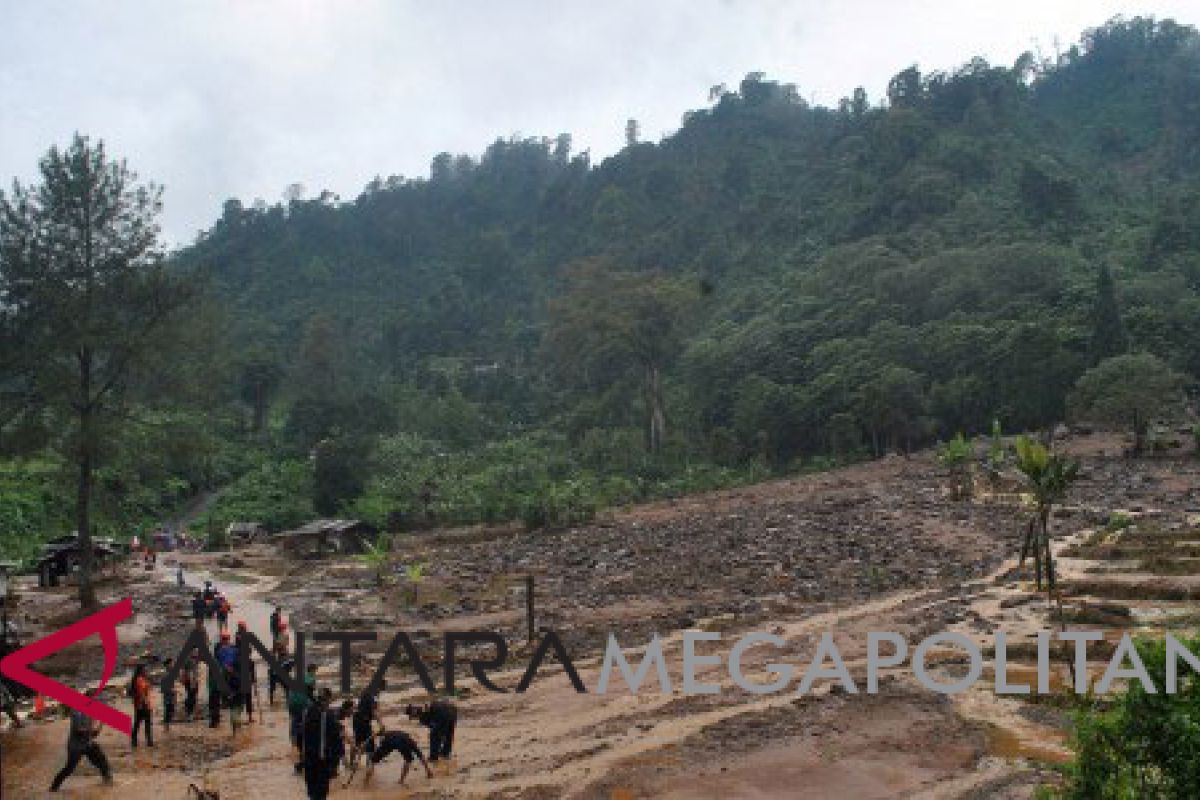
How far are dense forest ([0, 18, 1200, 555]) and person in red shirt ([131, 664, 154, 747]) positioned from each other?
1350 centimetres

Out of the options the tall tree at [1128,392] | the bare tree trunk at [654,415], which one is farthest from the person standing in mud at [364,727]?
the bare tree trunk at [654,415]

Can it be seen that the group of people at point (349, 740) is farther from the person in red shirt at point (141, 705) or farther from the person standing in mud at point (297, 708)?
the person in red shirt at point (141, 705)

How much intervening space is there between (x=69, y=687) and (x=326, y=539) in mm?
25364

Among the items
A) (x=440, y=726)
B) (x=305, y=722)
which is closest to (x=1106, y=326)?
(x=440, y=726)

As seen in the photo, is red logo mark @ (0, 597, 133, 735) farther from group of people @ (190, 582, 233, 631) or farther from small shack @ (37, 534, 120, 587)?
small shack @ (37, 534, 120, 587)

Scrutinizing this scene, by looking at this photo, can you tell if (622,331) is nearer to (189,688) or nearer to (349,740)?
(189,688)

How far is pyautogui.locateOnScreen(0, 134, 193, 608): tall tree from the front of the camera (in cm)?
2648

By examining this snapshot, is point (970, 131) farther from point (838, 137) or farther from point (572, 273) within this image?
point (572, 273)

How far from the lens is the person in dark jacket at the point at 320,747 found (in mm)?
11945

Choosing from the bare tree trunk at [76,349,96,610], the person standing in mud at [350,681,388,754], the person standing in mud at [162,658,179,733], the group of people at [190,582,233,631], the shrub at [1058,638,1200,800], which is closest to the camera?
the shrub at [1058,638,1200,800]

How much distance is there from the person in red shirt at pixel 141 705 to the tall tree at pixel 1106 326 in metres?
49.2

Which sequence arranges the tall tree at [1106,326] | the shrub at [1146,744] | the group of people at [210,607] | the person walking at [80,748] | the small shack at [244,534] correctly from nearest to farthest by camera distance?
the shrub at [1146,744], the person walking at [80,748], the group of people at [210,607], the small shack at [244,534], the tall tree at [1106,326]

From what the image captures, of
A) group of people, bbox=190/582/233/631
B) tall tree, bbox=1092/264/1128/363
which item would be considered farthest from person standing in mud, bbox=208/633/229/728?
tall tree, bbox=1092/264/1128/363

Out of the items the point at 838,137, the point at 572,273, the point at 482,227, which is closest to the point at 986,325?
the point at 572,273
